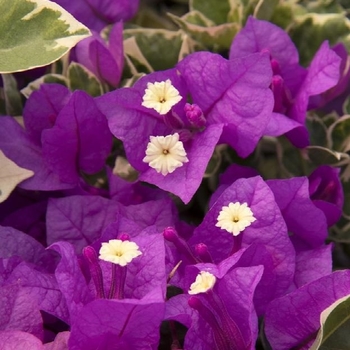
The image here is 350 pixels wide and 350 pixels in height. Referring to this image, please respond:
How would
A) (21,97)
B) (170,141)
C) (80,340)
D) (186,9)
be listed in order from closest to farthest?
(80,340) < (170,141) < (21,97) < (186,9)

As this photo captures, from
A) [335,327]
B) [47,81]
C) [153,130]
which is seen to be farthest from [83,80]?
[335,327]

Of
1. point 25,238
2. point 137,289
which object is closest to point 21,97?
point 25,238

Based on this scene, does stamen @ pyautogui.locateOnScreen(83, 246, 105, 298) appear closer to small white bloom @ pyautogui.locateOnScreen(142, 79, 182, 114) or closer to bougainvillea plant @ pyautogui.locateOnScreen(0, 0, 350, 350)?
bougainvillea plant @ pyautogui.locateOnScreen(0, 0, 350, 350)

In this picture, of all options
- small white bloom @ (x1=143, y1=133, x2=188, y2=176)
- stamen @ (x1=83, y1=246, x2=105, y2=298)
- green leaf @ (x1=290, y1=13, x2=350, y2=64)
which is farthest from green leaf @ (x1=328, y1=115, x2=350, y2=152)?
stamen @ (x1=83, y1=246, x2=105, y2=298)

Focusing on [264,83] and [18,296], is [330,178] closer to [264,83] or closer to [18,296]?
[264,83]

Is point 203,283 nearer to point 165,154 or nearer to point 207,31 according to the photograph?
point 165,154

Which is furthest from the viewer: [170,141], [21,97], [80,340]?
[21,97]
